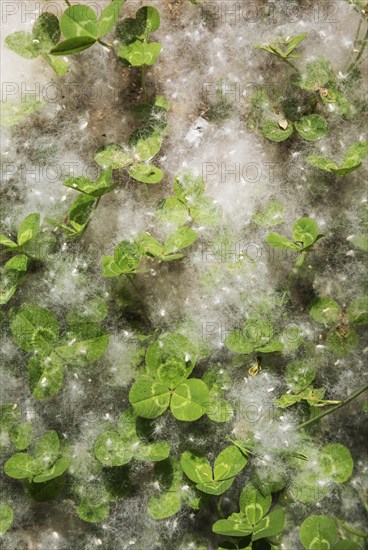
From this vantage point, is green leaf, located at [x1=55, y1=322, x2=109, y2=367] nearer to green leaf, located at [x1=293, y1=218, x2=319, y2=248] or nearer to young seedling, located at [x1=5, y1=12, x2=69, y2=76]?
green leaf, located at [x1=293, y1=218, x2=319, y2=248]

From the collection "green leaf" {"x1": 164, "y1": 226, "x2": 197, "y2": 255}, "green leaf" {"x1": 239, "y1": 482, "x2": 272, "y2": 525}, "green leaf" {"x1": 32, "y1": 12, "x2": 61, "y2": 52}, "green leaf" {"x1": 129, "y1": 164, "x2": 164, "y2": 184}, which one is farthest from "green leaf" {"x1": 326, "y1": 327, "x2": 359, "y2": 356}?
"green leaf" {"x1": 32, "y1": 12, "x2": 61, "y2": 52}

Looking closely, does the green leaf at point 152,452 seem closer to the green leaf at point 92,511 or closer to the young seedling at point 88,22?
the green leaf at point 92,511

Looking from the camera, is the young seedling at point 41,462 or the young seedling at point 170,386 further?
the young seedling at point 41,462

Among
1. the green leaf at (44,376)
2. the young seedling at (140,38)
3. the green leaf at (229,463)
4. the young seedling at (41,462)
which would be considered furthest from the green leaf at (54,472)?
the young seedling at (140,38)

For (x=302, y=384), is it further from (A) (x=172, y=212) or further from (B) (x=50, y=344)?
(B) (x=50, y=344)

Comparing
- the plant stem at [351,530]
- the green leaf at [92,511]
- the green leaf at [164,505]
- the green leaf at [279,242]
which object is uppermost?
the green leaf at [279,242]

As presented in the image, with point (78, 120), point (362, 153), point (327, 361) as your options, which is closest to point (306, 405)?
point (327, 361)

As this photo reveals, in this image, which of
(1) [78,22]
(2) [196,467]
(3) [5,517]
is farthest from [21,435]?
(1) [78,22]
